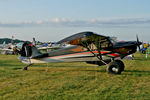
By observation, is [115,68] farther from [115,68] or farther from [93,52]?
[93,52]

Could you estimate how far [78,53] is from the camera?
10.4 m

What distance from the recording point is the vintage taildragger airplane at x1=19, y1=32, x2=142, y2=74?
9375 mm

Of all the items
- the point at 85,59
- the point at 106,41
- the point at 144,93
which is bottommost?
the point at 144,93

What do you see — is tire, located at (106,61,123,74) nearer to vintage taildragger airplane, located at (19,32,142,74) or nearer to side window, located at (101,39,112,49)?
vintage taildragger airplane, located at (19,32,142,74)

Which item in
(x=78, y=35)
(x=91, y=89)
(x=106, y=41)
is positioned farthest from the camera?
(x=106, y=41)

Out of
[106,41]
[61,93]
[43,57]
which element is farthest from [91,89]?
[43,57]

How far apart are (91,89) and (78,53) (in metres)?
4.54

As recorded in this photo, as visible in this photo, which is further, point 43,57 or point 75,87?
point 43,57

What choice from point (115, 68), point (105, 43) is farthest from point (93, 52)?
point (115, 68)

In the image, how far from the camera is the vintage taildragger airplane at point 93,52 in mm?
9375

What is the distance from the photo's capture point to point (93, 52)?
10016 millimetres

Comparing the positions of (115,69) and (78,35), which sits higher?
(78,35)

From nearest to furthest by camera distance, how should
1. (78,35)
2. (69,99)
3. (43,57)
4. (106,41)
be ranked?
1. (69,99)
2. (78,35)
3. (106,41)
4. (43,57)

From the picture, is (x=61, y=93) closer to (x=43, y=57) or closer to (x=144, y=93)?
(x=144, y=93)
